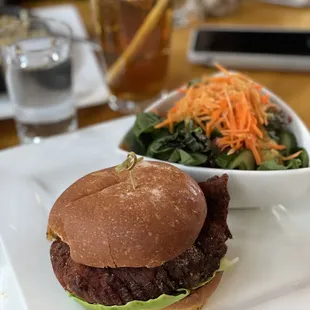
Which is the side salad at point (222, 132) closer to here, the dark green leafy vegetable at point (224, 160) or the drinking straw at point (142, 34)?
the dark green leafy vegetable at point (224, 160)

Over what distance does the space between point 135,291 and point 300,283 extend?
11.4 inches

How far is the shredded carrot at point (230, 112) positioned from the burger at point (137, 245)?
0.65 ft

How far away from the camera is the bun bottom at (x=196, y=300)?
2.77 feet

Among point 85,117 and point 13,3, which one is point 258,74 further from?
point 13,3

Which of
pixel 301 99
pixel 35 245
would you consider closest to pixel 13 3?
pixel 301 99

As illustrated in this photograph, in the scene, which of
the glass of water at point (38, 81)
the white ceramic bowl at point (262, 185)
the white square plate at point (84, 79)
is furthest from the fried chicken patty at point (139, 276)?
the white square plate at point (84, 79)

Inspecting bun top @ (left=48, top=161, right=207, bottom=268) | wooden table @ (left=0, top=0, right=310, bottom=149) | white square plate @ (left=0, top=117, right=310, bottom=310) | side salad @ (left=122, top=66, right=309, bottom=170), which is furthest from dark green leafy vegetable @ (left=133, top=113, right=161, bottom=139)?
wooden table @ (left=0, top=0, right=310, bottom=149)

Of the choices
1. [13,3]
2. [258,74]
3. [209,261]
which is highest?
[209,261]

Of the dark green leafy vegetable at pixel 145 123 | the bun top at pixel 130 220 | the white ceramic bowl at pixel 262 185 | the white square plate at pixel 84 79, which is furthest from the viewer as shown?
the white square plate at pixel 84 79

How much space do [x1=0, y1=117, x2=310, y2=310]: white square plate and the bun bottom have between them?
1.1 inches

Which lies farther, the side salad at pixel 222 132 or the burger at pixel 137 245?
the side salad at pixel 222 132

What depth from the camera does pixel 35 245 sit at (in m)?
1.01

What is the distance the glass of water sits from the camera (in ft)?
4.25

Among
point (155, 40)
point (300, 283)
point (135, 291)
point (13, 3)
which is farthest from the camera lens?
point (13, 3)
